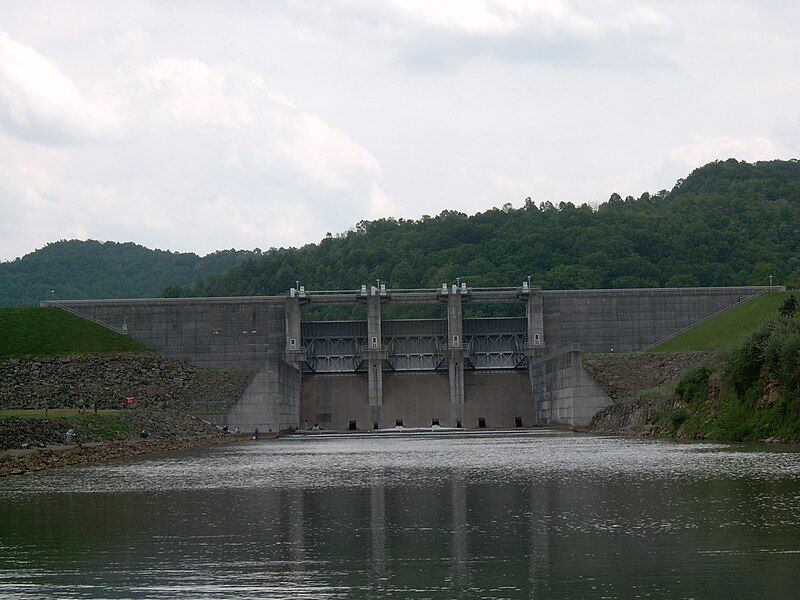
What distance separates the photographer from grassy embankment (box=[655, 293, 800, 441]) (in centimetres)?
5159

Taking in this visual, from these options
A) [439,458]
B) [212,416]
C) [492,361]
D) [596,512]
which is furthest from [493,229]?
[596,512]

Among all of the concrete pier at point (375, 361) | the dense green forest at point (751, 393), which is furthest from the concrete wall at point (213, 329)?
the dense green forest at point (751, 393)

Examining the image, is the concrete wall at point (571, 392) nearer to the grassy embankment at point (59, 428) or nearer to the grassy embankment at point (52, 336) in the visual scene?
the grassy embankment at point (59, 428)

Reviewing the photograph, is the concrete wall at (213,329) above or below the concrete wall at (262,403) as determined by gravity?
above

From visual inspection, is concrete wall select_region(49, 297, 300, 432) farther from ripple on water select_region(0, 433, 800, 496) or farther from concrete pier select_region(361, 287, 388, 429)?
ripple on water select_region(0, 433, 800, 496)

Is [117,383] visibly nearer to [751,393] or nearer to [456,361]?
[456,361]

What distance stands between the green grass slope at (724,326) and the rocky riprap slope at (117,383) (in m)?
33.6

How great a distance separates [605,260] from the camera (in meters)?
151

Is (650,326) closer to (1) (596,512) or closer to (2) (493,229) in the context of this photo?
(2) (493,229)

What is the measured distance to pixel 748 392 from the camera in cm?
5544

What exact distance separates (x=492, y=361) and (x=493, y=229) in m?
67.5

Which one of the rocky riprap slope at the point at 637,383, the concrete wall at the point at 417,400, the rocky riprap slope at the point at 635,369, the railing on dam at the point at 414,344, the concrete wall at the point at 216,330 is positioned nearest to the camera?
the rocky riprap slope at the point at 637,383

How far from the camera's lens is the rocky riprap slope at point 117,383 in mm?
88188

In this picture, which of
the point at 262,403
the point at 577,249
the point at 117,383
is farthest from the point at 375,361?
the point at 577,249
